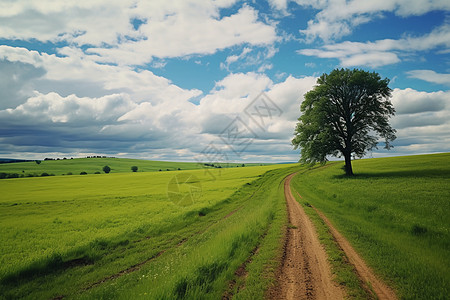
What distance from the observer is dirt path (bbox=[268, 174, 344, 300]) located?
17.6ft

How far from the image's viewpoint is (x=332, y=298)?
5133 millimetres

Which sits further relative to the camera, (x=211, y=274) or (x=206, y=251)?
(x=206, y=251)

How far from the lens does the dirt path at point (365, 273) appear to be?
17.0 feet

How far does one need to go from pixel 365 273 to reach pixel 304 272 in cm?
176

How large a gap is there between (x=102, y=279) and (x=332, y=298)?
8.27 meters

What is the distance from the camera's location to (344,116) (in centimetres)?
3309

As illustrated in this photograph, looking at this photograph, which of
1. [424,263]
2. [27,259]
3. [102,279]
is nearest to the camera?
[424,263]

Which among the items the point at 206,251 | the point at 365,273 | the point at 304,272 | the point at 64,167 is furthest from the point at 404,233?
the point at 64,167

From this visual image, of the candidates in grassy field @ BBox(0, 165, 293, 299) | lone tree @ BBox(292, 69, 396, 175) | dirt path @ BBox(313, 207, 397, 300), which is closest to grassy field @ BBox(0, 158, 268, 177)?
lone tree @ BBox(292, 69, 396, 175)

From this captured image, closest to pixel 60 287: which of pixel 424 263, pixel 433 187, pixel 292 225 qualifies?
pixel 292 225

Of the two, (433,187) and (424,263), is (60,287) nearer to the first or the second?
(424,263)

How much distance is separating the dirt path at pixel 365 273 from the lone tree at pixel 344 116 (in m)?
25.5

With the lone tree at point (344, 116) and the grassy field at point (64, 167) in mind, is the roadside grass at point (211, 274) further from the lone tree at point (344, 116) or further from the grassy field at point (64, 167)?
the grassy field at point (64, 167)

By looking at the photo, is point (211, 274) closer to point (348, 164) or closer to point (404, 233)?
point (404, 233)
